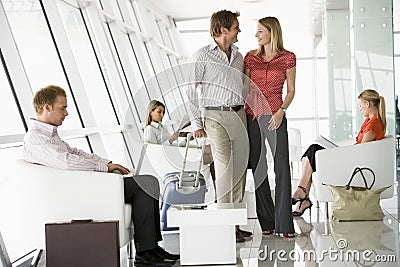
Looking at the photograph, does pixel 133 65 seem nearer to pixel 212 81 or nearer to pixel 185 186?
pixel 212 81

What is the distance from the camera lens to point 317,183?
618 centimetres

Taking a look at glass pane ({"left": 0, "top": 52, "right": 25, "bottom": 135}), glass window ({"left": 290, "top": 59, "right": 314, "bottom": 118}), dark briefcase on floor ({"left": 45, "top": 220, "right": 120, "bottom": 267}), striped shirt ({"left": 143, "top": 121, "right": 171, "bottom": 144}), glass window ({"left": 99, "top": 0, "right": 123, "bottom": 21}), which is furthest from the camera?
glass window ({"left": 290, "top": 59, "right": 314, "bottom": 118})

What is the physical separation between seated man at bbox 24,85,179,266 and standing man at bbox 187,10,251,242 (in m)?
0.53

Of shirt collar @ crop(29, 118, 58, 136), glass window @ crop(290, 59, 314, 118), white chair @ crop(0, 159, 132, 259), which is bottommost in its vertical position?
glass window @ crop(290, 59, 314, 118)

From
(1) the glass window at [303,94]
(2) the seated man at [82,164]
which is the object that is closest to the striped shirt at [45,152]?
(2) the seated man at [82,164]

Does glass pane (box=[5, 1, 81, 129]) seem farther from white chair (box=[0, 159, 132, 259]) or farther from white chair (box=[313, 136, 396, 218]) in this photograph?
white chair (box=[313, 136, 396, 218])

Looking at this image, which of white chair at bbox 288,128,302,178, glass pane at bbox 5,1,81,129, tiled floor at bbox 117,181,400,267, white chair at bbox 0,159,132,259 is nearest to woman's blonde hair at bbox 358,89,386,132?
tiled floor at bbox 117,181,400,267

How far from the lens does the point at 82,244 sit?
13.9ft

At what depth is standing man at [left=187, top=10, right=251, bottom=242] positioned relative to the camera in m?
5.11

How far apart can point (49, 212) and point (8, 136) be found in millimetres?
617

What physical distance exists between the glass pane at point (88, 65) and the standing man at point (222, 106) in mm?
2826

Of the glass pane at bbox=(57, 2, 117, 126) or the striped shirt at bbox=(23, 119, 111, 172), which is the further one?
the glass pane at bbox=(57, 2, 117, 126)

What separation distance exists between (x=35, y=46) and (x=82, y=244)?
2.42 meters

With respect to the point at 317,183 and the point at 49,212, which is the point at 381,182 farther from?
the point at 49,212
